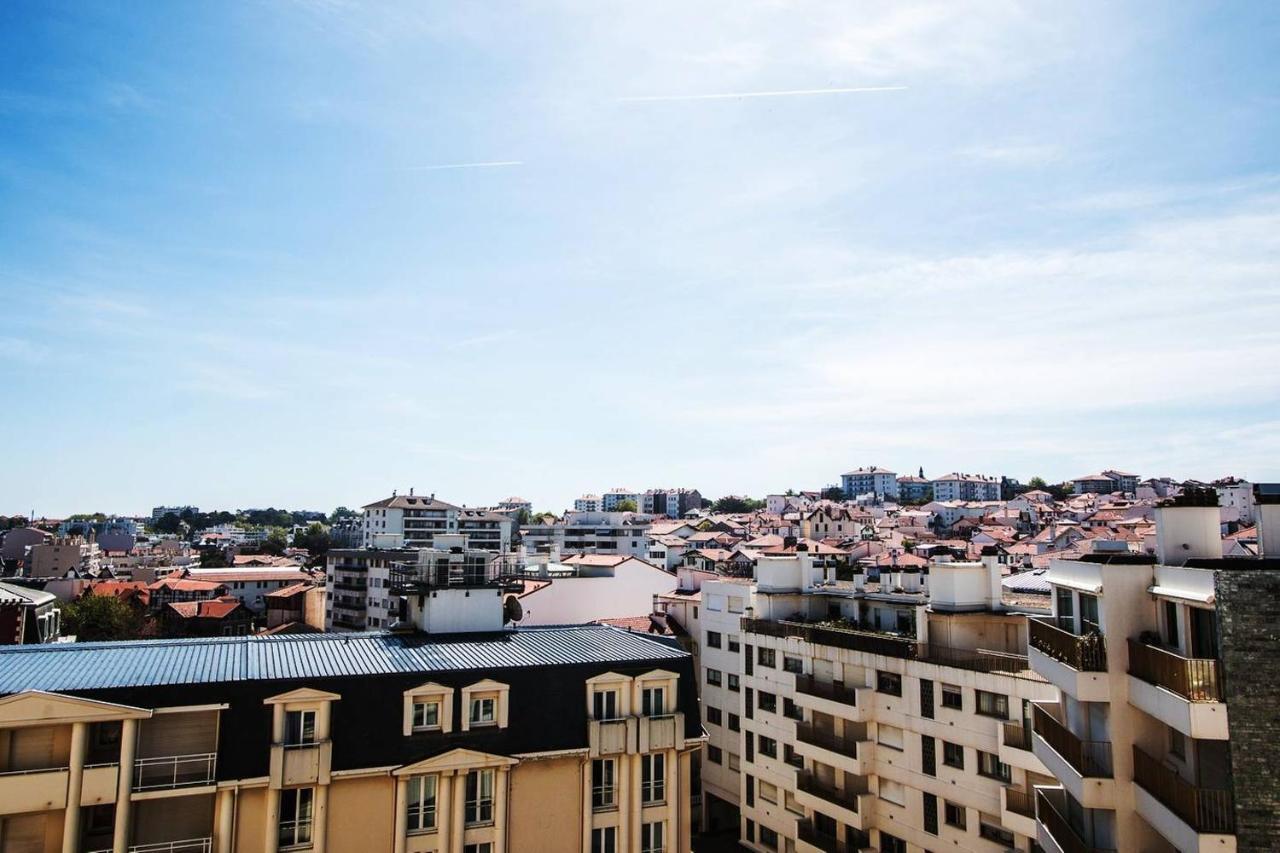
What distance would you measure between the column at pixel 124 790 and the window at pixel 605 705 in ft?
45.3

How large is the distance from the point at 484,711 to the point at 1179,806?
19.5 m

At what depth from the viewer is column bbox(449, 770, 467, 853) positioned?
25297mm

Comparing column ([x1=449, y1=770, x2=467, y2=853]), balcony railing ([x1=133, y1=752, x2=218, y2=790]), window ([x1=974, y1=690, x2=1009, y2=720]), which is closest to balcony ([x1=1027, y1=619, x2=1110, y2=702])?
window ([x1=974, y1=690, x2=1009, y2=720])

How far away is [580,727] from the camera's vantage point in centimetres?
2750

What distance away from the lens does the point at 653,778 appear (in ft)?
93.2

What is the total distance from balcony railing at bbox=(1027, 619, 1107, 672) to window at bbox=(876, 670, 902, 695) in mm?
15319

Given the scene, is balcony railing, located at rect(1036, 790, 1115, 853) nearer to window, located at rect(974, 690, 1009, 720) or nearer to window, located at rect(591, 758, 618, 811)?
window, located at rect(974, 690, 1009, 720)

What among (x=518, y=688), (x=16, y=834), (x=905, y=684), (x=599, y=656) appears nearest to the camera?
(x=16, y=834)

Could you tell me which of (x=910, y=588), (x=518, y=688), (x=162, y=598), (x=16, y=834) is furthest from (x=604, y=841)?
(x=162, y=598)

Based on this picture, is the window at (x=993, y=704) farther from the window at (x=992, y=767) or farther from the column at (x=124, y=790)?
the column at (x=124, y=790)

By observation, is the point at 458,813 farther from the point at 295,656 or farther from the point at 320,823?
the point at 295,656

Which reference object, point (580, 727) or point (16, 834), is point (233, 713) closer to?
point (16, 834)

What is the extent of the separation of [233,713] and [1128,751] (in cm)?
2406

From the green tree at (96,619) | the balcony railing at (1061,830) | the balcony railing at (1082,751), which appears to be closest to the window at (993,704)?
the balcony railing at (1061,830)
